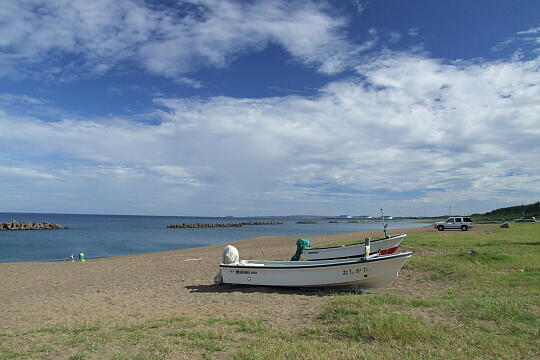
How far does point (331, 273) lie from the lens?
1159cm

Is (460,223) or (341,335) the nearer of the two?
(341,335)

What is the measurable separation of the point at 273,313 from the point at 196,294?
4316 millimetres

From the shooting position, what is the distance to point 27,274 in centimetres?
1977

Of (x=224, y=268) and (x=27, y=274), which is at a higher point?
(x=224, y=268)

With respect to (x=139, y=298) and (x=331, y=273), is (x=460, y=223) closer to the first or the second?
(x=331, y=273)

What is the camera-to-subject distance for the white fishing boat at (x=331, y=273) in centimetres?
1128

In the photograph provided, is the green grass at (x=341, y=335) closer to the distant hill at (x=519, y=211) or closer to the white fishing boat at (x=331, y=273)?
the white fishing boat at (x=331, y=273)

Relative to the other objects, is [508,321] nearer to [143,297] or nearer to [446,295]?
[446,295]

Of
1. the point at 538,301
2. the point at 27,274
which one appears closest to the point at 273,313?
the point at 538,301

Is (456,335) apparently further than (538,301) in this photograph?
No

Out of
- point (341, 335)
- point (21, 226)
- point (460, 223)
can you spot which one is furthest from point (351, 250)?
point (21, 226)

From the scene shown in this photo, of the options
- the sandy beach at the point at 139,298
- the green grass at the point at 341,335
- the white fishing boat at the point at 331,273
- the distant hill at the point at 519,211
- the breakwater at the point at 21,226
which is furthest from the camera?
the distant hill at the point at 519,211

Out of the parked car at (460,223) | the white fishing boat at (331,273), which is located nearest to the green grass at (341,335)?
the white fishing boat at (331,273)

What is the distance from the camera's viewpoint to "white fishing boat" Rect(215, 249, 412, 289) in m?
11.3
